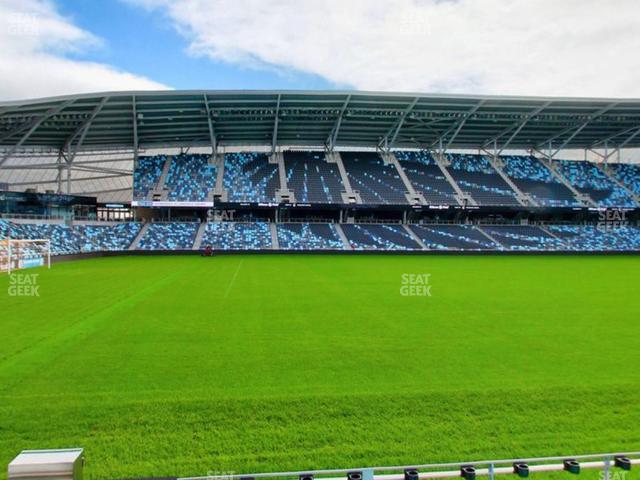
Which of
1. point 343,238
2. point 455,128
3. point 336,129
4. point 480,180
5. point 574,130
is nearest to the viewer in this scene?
point 343,238

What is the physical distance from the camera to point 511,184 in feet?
167

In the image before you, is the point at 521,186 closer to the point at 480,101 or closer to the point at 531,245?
the point at 531,245

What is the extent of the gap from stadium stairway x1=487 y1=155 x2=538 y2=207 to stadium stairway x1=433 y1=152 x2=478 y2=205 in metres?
5.72

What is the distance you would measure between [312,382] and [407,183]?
146 feet

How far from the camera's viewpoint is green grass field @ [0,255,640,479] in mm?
5289

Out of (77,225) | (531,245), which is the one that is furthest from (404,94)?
(77,225)

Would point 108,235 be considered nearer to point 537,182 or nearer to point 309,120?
point 309,120

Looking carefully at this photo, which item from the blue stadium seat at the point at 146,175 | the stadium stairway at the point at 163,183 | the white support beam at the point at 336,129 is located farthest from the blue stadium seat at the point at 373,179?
the blue stadium seat at the point at 146,175

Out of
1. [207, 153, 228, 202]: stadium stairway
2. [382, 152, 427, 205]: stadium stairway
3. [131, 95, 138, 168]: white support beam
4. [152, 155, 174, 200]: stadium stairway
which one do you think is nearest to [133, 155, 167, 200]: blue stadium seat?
[152, 155, 174, 200]: stadium stairway

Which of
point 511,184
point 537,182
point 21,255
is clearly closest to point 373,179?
point 511,184

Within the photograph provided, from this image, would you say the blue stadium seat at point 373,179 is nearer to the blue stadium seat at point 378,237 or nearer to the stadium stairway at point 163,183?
the blue stadium seat at point 378,237

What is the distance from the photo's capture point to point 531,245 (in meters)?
44.8

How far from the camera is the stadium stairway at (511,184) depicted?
4881 centimetres

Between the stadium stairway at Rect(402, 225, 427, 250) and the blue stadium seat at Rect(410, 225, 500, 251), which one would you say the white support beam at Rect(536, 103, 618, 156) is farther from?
the stadium stairway at Rect(402, 225, 427, 250)
